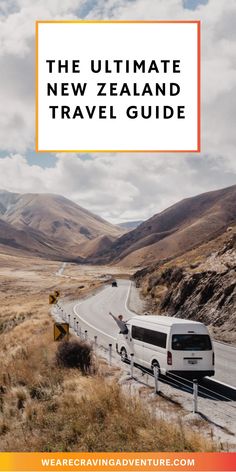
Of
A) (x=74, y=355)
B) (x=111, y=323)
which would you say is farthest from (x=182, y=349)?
(x=111, y=323)

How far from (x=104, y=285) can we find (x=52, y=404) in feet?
222

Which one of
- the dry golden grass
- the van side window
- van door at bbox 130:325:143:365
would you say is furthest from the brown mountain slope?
the dry golden grass

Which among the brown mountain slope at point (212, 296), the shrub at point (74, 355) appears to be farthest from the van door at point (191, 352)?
the brown mountain slope at point (212, 296)

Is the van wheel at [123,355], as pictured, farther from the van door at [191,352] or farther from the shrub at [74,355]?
the van door at [191,352]

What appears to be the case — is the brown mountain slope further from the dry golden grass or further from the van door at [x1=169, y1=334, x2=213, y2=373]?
the dry golden grass

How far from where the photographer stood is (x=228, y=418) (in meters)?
12.5

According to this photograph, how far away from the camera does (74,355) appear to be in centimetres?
1884

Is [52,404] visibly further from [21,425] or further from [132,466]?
[132,466]

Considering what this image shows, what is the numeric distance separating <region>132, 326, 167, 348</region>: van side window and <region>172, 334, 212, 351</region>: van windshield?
0.54m

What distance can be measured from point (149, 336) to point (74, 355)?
3326mm

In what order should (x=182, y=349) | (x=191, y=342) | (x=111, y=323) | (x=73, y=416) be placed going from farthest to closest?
1. (x=111, y=323)
2. (x=191, y=342)
3. (x=182, y=349)
4. (x=73, y=416)

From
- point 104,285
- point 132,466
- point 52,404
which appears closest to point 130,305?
point 104,285

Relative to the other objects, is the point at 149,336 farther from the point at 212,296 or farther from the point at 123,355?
the point at 212,296

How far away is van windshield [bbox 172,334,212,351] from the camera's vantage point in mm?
16266
